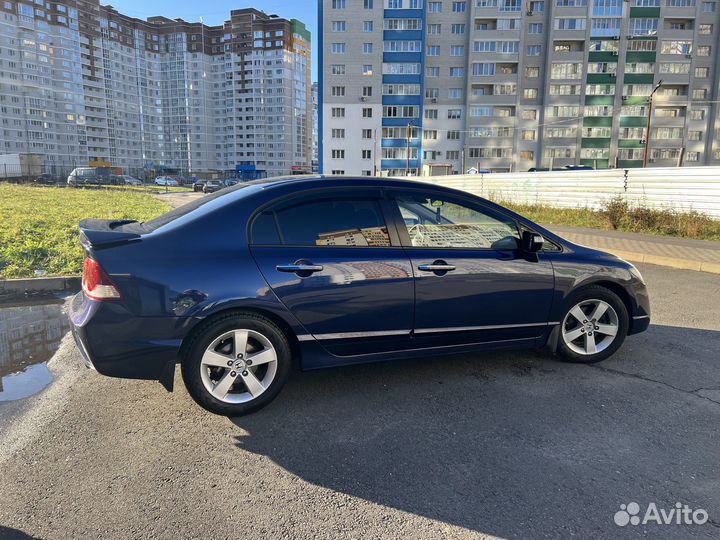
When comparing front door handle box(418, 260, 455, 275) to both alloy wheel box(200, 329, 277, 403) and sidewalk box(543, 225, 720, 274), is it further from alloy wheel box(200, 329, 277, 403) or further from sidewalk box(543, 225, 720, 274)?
sidewalk box(543, 225, 720, 274)

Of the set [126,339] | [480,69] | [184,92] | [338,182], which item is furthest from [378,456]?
[184,92]

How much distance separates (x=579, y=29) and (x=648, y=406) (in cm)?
7842

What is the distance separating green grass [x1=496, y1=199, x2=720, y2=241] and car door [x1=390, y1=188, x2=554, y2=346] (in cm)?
1112

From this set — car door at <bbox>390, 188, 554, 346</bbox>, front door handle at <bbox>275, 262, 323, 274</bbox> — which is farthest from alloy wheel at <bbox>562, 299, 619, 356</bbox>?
front door handle at <bbox>275, 262, 323, 274</bbox>

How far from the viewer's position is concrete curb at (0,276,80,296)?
6.59 m

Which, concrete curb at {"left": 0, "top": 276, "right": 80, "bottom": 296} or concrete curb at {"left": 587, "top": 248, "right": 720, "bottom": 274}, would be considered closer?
concrete curb at {"left": 0, "top": 276, "right": 80, "bottom": 296}

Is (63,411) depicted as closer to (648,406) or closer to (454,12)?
(648,406)

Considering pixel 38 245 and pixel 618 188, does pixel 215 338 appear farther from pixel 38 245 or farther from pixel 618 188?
pixel 618 188

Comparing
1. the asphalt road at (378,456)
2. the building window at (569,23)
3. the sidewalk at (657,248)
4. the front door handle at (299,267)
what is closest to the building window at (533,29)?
the building window at (569,23)

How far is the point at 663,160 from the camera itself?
7012 cm

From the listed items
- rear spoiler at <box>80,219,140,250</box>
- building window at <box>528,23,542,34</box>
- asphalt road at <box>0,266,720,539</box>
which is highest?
building window at <box>528,23,542,34</box>

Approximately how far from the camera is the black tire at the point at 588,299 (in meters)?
4.16

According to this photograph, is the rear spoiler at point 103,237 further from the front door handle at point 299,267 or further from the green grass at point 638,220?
the green grass at point 638,220

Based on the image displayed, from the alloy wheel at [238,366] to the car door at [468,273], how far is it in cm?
111
